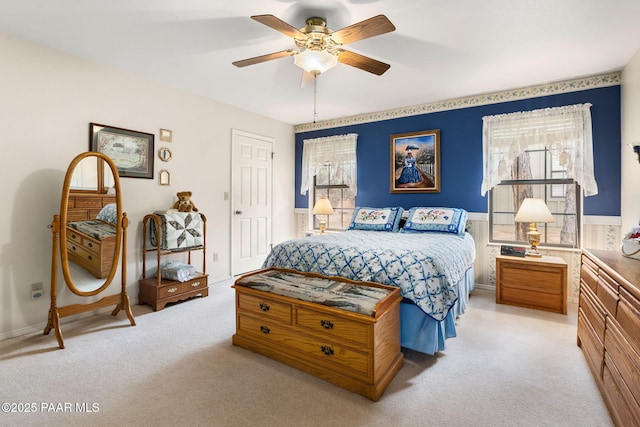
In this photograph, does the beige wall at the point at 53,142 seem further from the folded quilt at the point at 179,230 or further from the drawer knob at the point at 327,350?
the drawer knob at the point at 327,350

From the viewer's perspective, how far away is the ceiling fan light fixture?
2195mm

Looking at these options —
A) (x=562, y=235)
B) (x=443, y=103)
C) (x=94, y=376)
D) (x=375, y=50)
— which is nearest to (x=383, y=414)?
(x=94, y=376)

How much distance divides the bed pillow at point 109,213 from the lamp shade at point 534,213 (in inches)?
160

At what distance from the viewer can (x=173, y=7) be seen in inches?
83.4

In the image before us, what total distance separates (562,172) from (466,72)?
65.4 inches

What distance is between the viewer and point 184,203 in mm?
3609

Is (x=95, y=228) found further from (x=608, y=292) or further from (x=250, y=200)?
(x=608, y=292)

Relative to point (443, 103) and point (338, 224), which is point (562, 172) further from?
point (338, 224)

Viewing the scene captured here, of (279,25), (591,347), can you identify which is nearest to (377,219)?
(591,347)

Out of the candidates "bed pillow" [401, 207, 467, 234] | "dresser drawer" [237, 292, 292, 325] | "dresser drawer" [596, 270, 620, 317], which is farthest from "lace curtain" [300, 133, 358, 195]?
"dresser drawer" [596, 270, 620, 317]

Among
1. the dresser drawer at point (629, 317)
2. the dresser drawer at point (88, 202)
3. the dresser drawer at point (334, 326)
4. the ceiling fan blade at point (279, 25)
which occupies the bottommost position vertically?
the dresser drawer at point (334, 326)

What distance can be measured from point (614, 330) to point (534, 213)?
75.0 inches

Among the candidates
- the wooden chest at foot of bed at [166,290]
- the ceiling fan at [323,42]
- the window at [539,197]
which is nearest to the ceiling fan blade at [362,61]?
the ceiling fan at [323,42]

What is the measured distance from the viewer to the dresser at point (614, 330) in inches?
52.7
